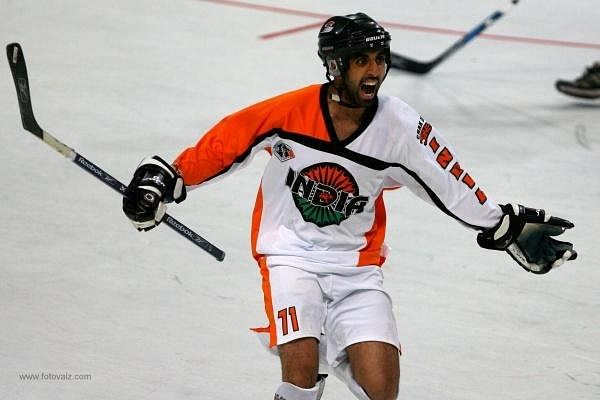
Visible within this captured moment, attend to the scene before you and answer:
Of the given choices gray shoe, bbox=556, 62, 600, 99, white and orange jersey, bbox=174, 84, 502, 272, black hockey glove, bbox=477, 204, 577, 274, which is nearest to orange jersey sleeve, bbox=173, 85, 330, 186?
white and orange jersey, bbox=174, 84, 502, 272

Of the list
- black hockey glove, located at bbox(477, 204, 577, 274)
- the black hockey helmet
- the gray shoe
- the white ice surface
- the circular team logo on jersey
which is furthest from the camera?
the gray shoe

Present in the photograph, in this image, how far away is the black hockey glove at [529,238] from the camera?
11.0 feet

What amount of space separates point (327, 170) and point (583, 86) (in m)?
4.26

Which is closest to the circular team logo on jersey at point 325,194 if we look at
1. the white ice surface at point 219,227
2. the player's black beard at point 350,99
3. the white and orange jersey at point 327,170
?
the white and orange jersey at point 327,170

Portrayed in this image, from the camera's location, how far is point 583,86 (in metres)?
7.08

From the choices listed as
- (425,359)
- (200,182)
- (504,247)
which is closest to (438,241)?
(425,359)

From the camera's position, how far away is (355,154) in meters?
3.20

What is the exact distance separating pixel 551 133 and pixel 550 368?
2812 millimetres

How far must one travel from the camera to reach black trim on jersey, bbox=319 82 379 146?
320 cm

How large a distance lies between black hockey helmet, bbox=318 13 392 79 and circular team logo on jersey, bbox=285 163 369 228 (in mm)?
282

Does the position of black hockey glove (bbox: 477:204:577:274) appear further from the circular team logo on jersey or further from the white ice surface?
the white ice surface

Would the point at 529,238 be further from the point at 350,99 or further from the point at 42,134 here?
the point at 42,134

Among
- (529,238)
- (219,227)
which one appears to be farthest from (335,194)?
(219,227)

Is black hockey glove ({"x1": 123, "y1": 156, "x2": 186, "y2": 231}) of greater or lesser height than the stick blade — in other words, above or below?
below
